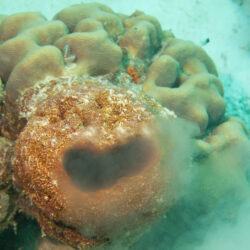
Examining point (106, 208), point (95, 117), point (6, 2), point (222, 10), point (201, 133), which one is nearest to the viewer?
point (106, 208)

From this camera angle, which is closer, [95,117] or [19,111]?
[95,117]

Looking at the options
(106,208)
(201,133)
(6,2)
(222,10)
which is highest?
(222,10)

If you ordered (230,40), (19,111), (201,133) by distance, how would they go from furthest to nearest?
(230,40) < (201,133) < (19,111)

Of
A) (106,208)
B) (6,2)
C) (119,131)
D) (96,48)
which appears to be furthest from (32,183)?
(6,2)

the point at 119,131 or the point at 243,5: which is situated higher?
the point at 243,5

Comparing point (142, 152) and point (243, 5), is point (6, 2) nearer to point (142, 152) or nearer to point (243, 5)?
point (243, 5)

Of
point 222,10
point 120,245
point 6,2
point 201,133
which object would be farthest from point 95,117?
point 6,2
